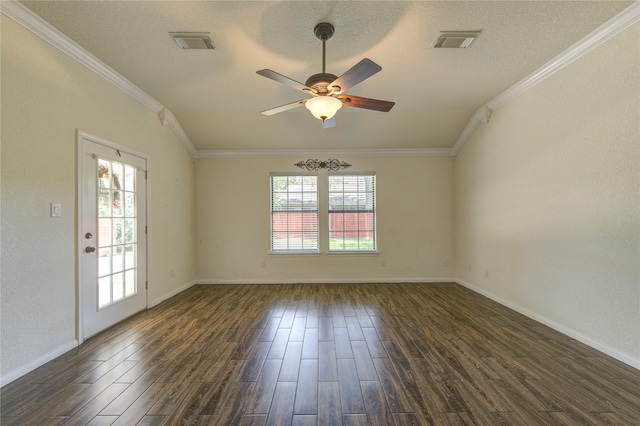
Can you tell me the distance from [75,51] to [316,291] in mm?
4105

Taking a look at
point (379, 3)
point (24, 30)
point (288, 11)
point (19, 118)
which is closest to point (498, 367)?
point (379, 3)

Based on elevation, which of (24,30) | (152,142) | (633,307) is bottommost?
(633,307)

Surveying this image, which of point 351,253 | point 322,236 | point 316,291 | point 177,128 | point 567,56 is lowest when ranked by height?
point 316,291

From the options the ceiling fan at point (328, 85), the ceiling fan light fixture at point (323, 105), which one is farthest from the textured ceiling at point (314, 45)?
the ceiling fan light fixture at point (323, 105)

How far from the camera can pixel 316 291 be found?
14.4ft

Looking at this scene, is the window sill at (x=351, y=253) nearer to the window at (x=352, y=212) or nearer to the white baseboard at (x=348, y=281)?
the window at (x=352, y=212)

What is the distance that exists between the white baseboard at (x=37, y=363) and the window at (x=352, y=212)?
370 cm

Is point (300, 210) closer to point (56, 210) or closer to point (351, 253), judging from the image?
point (351, 253)

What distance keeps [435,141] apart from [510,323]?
311 centimetres

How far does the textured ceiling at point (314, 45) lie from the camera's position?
214 centimetres

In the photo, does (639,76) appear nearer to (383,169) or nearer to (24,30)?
(383,169)

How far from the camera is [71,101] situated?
101 inches

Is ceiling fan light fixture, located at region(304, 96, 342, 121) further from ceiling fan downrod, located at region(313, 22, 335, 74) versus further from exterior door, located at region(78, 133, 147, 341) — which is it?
exterior door, located at region(78, 133, 147, 341)

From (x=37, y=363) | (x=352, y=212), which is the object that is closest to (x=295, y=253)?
(x=352, y=212)
